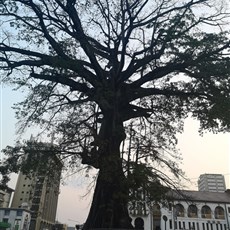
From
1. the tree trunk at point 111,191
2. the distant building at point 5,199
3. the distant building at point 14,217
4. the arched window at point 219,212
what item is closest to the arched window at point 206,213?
the arched window at point 219,212

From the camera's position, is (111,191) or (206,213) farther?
(206,213)

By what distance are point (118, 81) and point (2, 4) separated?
4744 millimetres

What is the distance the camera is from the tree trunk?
663 centimetres

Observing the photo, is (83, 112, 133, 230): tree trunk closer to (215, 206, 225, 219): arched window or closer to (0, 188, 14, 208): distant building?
(215, 206, 225, 219): arched window

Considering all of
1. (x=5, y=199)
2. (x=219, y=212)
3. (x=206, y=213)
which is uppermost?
(x=5, y=199)

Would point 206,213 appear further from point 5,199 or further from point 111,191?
point 111,191

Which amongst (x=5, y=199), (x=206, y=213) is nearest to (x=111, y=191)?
(x=206, y=213)

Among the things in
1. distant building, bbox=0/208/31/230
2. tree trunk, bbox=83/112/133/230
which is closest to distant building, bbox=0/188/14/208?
distant building, bbox=0/208/31/230

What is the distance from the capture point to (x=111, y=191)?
7.48m

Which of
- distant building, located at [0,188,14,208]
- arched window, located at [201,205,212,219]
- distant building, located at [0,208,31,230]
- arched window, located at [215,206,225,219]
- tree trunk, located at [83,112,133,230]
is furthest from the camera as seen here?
distant building, located at [0,188,14,208]

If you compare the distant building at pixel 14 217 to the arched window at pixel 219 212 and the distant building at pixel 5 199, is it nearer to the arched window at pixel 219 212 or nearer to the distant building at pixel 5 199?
the distant building at pixel 5 199

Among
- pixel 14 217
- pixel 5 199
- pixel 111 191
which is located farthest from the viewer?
pixel 5 199

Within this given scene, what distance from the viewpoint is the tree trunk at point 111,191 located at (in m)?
6.63

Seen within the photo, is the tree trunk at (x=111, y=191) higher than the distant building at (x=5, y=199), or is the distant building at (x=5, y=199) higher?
the distant building at (x=5, y=199)
